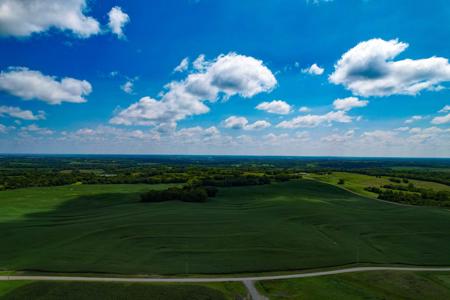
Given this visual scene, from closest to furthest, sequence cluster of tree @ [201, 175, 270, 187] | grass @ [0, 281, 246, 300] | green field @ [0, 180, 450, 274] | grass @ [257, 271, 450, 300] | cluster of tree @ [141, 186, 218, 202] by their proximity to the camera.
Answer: grass @ [0, 281, 246, 300], grass @ [257, 271, 450, 300], green field @ [0, 180, 450, 274], cluster of tree @ [141, 186, 218, 202], cluster of tree @ [201, 175, 270, 187]

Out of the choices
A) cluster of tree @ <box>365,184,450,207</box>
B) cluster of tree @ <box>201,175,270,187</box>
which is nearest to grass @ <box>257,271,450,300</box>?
cluster of tree @ <box>365,184,450,207</box>

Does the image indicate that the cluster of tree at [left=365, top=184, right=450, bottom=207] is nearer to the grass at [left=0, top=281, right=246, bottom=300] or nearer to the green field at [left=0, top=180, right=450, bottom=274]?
the green field at [left=0, top=180, right=450, bottom=274]

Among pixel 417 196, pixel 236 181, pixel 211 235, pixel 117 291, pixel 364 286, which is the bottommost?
pixel 364 286

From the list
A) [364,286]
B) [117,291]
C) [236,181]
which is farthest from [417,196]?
[117,291]

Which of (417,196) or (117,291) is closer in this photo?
(117,291)

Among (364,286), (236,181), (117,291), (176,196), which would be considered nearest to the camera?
(117,291)

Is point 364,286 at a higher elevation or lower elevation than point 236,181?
lower

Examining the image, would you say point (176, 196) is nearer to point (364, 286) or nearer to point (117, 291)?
point (117, 291)

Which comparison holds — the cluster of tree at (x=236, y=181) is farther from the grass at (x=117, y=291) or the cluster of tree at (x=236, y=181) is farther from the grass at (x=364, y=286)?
the grass at (x=117, y=291)
